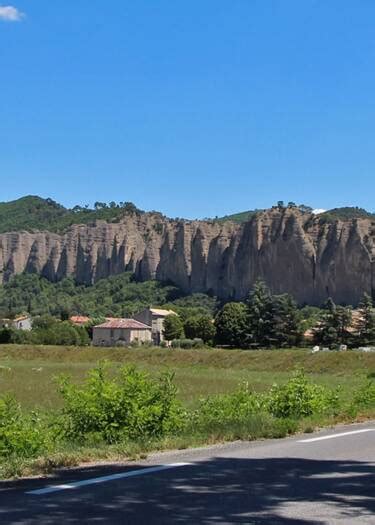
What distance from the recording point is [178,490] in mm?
7074

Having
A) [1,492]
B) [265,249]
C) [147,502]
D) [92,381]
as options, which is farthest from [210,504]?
[265,249]

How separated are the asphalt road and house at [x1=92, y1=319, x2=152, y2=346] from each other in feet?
372

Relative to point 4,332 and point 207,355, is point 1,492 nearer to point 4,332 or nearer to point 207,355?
point 207,355

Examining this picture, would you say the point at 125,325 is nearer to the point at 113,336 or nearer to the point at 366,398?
the point at 113,336

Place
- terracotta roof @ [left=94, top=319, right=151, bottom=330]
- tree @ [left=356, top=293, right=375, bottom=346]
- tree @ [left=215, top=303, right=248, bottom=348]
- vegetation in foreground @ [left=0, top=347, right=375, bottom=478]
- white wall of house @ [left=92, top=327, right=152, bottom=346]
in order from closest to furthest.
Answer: vegetation in foreground @ [left=0, top=347, right=375, bottom=478], tree @ [left=356, top=293, right=375, bottom=346], tree @ [left=215, top=303, right=248, bottom=348], white wall of house @ [left=92, top=327, right=152, bottom=346], terracotta roof @ [left=94, top=319, right=151, bottom=330]

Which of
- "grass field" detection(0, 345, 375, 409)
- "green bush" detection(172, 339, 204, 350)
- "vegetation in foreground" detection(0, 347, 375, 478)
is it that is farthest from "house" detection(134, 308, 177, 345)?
"vegetation in foreground" detection(0, 347, 375, 478)

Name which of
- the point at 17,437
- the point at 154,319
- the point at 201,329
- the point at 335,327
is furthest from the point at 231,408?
the point at 154,319

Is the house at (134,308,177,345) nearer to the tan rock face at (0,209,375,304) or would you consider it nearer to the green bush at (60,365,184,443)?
the tan rock face at (0,209,375,304)

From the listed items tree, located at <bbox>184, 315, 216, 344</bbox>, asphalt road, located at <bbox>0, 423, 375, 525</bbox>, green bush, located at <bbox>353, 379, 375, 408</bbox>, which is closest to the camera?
asphalt road, located at <bbox>0, 423, 375, 525</bbox>

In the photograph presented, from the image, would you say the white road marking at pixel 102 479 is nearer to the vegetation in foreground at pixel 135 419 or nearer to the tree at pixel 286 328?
the vegetation in foreground at pixel 135 419

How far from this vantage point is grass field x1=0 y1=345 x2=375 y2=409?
165ft

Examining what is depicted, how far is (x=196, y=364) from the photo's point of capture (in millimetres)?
75312

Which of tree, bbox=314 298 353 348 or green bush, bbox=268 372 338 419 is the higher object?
tree, bbox=314 298 353 348

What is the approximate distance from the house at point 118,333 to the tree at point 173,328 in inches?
222
